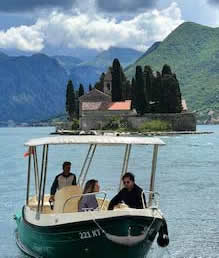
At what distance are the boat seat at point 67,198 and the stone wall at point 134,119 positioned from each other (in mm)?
100782

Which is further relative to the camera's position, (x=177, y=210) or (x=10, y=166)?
(x=10, y=166)

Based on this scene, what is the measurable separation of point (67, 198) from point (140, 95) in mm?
94309

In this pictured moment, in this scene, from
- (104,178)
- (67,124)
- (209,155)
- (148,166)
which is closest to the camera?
(104,178)

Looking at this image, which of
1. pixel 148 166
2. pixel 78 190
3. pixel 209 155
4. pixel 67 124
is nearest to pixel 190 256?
pixel 78 190

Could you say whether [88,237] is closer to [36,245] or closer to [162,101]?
[36,245]

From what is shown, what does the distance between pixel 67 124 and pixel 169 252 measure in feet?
415

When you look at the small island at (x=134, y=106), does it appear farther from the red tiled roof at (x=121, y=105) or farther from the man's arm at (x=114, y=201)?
the man's arm at (x=114, y=201)

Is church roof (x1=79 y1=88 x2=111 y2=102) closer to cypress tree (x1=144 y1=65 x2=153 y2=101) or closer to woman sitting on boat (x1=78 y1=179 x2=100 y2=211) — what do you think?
cypress tree (x1=144 y1=65 x2=153 y2=101)

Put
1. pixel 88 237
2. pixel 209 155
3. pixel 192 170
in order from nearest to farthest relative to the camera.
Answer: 1. pixel 88 237
2. pixel 192 170
3. pixel 209 155

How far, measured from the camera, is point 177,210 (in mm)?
24672

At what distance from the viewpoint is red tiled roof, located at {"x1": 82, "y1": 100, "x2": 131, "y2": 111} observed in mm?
122562

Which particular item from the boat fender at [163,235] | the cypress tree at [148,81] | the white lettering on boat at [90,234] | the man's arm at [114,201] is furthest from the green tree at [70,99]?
the white lettering on boat at [90,234]

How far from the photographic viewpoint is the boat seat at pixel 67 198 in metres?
14.0

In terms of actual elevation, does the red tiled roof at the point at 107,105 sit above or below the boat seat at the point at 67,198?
below
